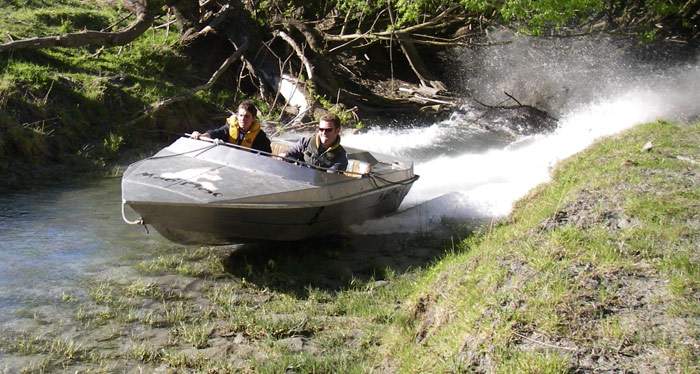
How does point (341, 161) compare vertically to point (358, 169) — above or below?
above

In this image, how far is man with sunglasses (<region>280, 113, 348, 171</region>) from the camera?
24.1 ft

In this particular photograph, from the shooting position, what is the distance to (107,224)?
25.1 feet

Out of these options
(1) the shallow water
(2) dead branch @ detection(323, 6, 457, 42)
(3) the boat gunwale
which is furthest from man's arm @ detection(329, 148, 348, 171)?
(2) dead branch @ detection(323, 6, 457, 42)

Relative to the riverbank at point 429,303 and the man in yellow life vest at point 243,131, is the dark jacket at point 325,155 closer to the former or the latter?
the man in yellow life vest at point 243,131

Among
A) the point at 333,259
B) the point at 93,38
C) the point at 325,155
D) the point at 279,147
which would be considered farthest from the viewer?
the point at 93,38

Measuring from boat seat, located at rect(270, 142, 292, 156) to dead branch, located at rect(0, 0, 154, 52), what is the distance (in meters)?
5.63

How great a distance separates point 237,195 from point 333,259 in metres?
1.44

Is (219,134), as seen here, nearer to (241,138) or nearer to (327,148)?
(241,138)

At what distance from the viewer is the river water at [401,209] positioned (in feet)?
20.0

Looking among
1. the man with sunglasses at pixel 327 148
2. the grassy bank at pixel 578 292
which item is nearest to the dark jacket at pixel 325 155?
the man with sunglasses at pixel 327 148

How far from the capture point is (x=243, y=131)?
7727mm

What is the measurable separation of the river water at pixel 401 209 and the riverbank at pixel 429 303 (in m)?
0.29

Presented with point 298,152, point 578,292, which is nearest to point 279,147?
point 298,152

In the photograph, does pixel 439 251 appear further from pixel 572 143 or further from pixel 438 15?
pixel 438 15
